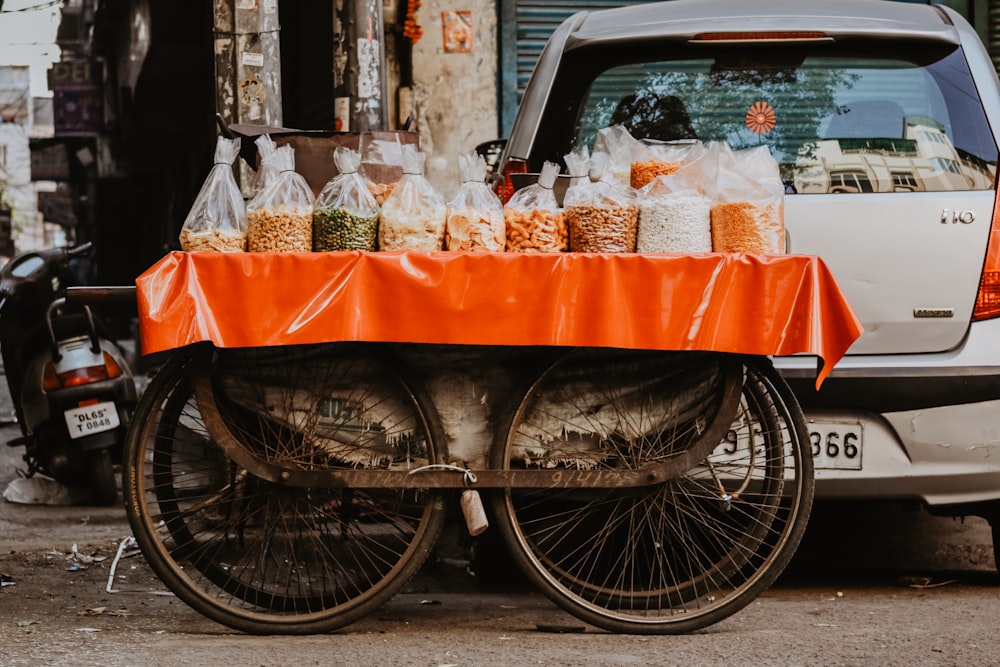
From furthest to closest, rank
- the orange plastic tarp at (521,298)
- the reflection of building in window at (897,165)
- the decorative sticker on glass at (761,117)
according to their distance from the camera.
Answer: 1. the decorative sticker on glass at (761,117)
2. the reflection of building in window at (897,165)
3. the orange plastic tarp at (521,298)

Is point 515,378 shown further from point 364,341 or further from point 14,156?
point 14,156

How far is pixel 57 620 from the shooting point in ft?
12.3

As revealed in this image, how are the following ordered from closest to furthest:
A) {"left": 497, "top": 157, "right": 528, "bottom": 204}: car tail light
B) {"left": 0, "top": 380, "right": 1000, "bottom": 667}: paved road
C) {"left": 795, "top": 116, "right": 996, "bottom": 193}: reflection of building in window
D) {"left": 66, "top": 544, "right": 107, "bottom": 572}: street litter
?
{"left": 0, "top": 380, "right": 1000, "bottom": 667}: paved road, {"left": 795, "top": 116, "right": 996, "bottom": 193}: reflection of building in window, {"left": 497, "top": 157, "right": 528, "bottom": 204}: car tail light, {"left": 66, "top": 544, "right": 107, "bottom": 572}: street litter

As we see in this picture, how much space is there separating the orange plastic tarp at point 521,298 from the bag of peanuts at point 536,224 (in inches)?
5.4

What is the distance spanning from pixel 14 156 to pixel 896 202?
5166 centimetres

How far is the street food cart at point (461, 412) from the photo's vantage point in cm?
332

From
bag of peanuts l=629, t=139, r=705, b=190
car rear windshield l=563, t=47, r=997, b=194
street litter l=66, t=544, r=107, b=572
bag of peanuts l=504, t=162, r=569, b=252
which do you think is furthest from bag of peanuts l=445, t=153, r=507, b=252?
street litter l=66, t=544, r=107, b=572

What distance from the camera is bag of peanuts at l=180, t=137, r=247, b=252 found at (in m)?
3.40

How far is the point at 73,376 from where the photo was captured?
21.0 ft

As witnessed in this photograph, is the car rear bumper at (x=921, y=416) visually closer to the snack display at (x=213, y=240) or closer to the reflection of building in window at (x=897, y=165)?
the reflection of building in window at (x=897, y=165)

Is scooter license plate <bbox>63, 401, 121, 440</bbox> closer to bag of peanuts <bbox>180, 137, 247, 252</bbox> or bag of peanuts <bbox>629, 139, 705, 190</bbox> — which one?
bag of peanuts <bbox>180, 137, 247, 252</bbox>

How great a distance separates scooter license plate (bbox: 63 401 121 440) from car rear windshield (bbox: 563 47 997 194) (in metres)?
3.31

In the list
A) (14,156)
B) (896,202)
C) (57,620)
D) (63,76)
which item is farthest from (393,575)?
(14,156)

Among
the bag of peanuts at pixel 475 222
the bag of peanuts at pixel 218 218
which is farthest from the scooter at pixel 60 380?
the bag of peanuts at pixel 475 222
